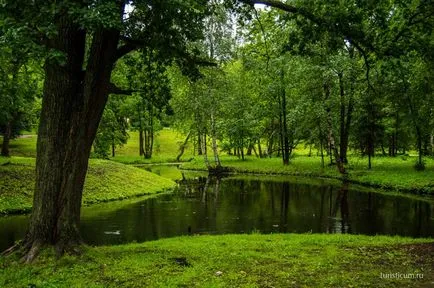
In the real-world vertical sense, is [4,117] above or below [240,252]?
above

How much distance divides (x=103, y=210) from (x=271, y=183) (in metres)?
19.2

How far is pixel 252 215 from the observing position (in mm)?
24969

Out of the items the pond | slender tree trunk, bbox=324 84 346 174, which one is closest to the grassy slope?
slender tree trunk, bbox=324 84 346 174

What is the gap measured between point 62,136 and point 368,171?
115 feet

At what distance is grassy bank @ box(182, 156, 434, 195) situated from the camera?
33156mm

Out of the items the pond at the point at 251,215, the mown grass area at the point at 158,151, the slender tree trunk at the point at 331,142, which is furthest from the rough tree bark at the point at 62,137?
the mown grass area at the point at 158,151

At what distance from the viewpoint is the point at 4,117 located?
1162 inches

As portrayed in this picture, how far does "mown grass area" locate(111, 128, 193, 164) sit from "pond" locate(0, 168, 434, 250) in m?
30.5

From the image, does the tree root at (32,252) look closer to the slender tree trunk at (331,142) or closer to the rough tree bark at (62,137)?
the rough tree bark at (62,137)

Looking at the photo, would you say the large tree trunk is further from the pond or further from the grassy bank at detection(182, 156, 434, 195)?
the grassy bank at detection(182, 156, 434, 195)

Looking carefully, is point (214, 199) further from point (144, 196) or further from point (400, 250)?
point (400, 250)

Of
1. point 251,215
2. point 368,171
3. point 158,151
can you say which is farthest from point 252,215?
point 158,151

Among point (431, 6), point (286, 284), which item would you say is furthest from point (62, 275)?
point (431, 6)

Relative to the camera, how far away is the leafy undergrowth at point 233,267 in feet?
30.7
